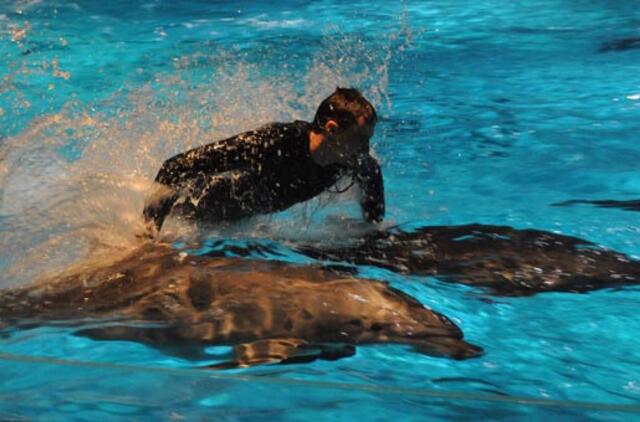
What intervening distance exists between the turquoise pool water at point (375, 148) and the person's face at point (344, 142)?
1.30ft

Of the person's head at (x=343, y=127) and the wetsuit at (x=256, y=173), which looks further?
the wetsuit at (x=256, y=173)

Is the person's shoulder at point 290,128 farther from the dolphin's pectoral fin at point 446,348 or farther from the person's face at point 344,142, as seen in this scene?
the dolphin's pectoral fin at point 446,348

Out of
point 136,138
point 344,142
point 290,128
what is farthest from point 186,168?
point 136,138

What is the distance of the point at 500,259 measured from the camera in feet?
11.9

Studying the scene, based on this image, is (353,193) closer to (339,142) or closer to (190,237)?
(339,142)

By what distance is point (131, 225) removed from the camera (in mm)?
3842

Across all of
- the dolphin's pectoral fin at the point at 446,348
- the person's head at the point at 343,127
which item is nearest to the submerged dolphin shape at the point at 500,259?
the person's head at the point at 343,127

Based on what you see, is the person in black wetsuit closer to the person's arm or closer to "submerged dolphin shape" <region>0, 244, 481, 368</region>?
the person's arm

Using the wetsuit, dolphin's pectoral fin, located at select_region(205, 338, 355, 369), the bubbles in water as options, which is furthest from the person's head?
dolphin's pectoral fin, located at select_region(205, 338, 355, 369)

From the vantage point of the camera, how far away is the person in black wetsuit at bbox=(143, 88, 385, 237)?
378cm

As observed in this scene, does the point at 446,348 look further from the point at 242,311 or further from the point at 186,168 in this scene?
the point at 186,168

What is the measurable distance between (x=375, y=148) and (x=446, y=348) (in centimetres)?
343

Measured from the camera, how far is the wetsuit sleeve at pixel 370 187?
12.9 ft

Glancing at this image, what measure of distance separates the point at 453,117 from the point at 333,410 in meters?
4.79
